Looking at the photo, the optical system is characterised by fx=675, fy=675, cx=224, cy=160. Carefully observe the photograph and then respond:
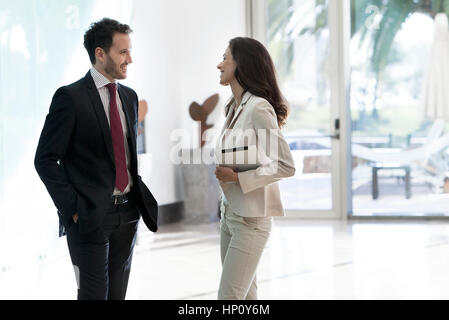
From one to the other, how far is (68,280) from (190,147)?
3.32 m

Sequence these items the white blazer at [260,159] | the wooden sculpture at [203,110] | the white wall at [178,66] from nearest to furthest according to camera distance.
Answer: the white blazer at [260,159]
the white wall at [178,66]
the wooden sculpture at [203,110]

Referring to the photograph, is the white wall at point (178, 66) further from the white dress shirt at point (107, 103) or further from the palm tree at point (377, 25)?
the white dress shirt at point (107, 103)

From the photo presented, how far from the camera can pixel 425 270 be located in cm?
521

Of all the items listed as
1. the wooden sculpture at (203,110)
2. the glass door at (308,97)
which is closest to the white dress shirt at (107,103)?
the wooden sculpture at (203,110)

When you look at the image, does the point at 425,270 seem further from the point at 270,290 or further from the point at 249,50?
the point at 249,50

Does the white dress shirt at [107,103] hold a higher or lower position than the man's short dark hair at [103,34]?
lower

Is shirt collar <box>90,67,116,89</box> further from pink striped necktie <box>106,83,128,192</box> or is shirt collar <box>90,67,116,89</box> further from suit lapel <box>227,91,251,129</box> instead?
suit lapel <box>227,91,251,129</box>

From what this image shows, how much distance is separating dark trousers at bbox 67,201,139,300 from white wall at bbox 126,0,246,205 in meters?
4.91

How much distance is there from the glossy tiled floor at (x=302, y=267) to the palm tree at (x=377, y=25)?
2082 millimetres

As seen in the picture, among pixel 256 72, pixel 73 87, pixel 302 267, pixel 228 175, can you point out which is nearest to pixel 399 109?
pixel 302 267

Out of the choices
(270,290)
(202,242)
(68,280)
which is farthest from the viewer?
(202,242)

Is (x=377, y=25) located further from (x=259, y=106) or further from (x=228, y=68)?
(x=259, y=106)

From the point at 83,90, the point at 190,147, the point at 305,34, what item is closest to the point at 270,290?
the point at 83,90

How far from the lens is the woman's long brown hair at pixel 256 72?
265 centimetres
